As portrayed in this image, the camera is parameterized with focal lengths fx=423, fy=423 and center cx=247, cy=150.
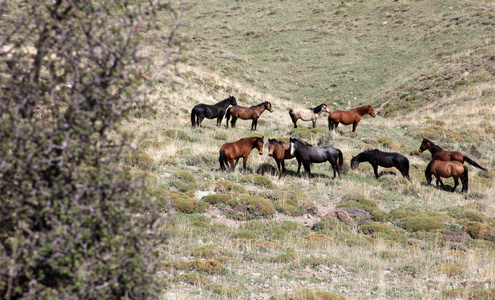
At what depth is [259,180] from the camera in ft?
50.7

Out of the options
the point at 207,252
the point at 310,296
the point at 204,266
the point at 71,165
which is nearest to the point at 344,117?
the point at 207,252

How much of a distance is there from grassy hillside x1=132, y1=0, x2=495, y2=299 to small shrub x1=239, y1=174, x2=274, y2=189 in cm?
4

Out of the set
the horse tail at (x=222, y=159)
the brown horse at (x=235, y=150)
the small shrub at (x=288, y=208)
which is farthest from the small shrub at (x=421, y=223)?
the horse tail at (x=222, y=159)

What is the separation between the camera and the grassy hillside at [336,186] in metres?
8.27

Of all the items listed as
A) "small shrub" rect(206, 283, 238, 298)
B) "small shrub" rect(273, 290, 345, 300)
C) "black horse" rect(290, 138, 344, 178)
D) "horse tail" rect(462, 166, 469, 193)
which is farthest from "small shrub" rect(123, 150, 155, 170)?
"horse tail" rect(462, 166, 469, 193)

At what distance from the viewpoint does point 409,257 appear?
32.0 feet

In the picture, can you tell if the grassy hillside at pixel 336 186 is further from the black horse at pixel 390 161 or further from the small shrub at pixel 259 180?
the black horse at pixel 390 161

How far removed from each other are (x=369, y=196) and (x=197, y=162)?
6.77 metres

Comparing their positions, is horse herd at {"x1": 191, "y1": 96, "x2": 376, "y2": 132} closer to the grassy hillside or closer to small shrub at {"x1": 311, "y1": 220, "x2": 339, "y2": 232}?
the grassy hillside

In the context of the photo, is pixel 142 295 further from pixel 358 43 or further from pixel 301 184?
pixel 358 43

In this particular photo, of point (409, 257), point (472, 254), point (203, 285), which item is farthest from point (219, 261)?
point (472, 254)

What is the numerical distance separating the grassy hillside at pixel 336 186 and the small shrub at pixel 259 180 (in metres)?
0.04

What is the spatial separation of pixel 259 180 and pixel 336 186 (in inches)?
124

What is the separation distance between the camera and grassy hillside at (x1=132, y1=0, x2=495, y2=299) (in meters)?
8.27
